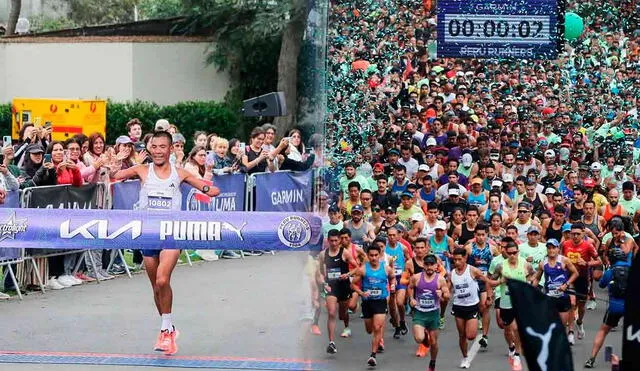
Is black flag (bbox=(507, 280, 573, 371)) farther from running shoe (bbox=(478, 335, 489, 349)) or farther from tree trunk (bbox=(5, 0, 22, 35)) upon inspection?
tree trunk (bbox=(5, 0, 22, 35))

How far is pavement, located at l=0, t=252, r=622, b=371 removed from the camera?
10836mm

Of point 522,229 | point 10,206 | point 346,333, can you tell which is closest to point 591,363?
point 346,333

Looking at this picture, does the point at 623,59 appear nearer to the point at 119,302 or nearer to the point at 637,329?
the point at 119,302

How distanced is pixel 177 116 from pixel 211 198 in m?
17.7

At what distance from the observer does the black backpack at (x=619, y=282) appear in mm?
12367

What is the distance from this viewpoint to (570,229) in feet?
47.5

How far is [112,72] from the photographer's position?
34.8m

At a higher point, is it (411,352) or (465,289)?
(465,289)

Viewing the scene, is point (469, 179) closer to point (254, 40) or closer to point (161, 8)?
point (254, 40)

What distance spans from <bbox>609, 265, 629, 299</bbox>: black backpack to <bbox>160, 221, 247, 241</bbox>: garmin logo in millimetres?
3318

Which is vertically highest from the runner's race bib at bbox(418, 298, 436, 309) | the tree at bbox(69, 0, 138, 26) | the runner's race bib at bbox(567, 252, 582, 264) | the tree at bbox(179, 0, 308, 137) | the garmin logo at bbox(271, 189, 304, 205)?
the tree at bbox(69, 0, 138, 26)

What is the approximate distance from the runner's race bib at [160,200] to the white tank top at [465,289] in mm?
3337

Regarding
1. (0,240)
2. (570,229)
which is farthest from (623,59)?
(0,240)

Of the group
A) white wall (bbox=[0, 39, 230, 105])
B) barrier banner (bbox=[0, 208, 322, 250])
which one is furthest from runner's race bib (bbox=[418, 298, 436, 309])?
white wall (bbox=[0, 39, 230, 105])
